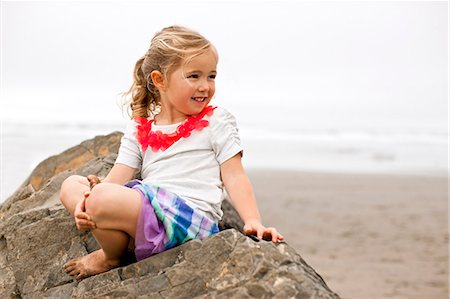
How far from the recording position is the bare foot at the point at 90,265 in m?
3.45

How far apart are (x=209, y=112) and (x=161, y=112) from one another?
323 millimetres

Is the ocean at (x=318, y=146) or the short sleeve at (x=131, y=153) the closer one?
the short sleeve at (x=131, y=153)

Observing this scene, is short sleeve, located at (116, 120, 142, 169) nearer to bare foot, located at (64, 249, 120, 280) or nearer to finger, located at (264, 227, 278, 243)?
bare foot, located at (64, 249, 120, 280)

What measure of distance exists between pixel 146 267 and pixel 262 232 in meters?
0.53

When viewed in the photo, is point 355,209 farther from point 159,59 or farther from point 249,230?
point 249,230

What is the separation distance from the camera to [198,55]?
365 centimetres

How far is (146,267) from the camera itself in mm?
3303

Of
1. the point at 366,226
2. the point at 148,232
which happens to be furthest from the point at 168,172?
the point at 366,226

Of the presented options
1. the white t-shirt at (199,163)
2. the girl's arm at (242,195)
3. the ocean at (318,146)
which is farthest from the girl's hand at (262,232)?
the ocean at (318,146)

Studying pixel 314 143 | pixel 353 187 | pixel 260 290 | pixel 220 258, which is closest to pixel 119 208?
pixel 220 258

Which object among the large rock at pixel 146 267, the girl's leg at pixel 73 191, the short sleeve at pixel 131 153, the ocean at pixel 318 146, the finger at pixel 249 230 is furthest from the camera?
the ocean at pixel 318 146

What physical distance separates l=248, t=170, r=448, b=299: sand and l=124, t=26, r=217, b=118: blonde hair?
10.7 ft

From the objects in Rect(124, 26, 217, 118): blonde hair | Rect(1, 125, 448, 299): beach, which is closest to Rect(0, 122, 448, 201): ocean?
Rect(1, 125, 448, 299): beach

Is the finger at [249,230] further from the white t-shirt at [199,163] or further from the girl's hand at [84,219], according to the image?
the girl's hand at [84,219]
